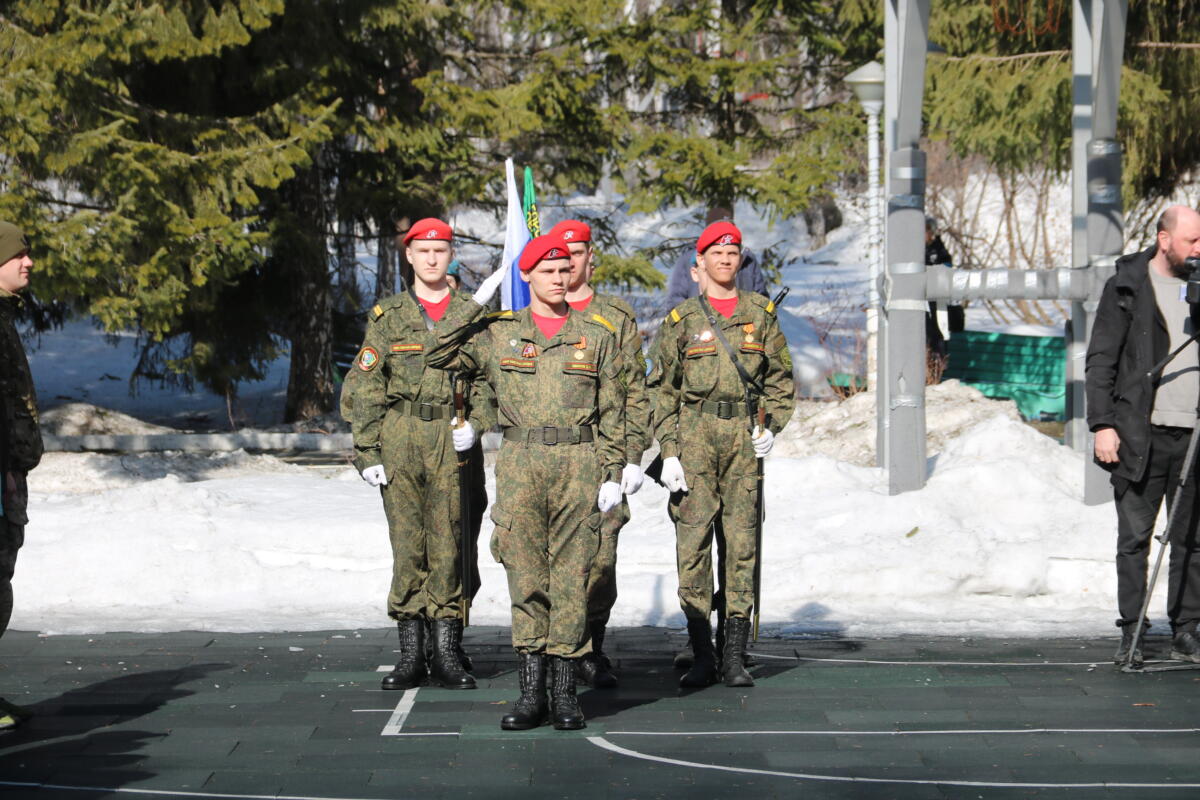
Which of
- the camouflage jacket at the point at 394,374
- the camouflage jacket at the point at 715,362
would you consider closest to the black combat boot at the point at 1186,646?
the camouflage jacket at the point at 715,362

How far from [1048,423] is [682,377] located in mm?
12135

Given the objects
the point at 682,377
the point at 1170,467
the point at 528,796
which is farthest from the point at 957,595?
the point at 528,796

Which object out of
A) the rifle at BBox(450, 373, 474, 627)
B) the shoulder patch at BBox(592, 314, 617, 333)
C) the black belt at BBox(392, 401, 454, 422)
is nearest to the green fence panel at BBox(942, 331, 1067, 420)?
the rifle at BBox(450, 373, 474, 627)

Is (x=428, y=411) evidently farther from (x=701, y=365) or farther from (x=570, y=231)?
(x=701, y=365)

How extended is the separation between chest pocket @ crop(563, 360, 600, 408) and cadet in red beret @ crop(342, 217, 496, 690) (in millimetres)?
892

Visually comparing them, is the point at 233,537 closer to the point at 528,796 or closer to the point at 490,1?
the point at 528,796

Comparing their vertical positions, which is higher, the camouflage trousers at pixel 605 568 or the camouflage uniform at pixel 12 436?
the camouflage uniform at pixel 12 436

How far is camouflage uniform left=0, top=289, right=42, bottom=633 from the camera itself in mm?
6938

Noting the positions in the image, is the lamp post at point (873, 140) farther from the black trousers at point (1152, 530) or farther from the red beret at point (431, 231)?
the red beret at point (431, 231)

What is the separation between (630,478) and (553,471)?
1.05 ft

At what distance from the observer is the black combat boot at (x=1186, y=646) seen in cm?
792

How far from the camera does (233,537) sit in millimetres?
11367

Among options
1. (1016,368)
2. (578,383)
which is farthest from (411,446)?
(1016,368)

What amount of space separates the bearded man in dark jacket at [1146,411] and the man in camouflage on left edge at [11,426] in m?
4.82
